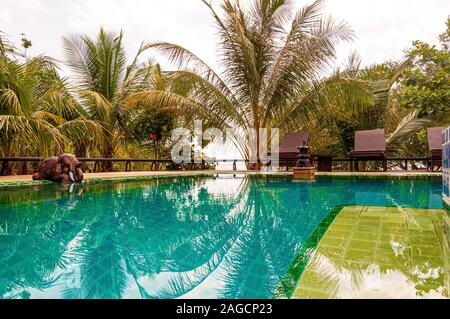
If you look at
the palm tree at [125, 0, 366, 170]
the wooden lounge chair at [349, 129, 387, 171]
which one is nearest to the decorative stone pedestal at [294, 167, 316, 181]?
the wooden lounge chair at [349, 129, 387, 171]

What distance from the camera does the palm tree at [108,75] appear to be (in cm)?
1072

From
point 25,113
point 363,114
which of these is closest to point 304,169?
point 363,114

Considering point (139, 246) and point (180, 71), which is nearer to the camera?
point (139, 246)

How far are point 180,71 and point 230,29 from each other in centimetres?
212

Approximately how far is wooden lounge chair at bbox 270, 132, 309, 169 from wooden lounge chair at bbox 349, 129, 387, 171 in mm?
1542

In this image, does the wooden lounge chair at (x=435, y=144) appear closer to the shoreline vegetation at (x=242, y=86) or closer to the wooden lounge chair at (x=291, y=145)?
the shoreline vegetation at (x=242, y=86)

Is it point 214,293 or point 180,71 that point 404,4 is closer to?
point 180,71

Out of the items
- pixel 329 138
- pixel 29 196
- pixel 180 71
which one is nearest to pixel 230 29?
pixel 180 71

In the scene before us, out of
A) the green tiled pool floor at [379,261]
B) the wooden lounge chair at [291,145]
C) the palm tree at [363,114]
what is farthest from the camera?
the palm tree at [363,114]

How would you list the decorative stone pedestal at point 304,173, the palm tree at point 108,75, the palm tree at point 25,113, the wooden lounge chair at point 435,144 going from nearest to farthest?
the palm tree at point 25,113, the decorative stone pedestal at point 304,173, the wooden lounge chair at point 435,144, the palm tree at point 108,75

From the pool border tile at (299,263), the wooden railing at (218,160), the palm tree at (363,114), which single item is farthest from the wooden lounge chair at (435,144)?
the pool border tile at (299,263)

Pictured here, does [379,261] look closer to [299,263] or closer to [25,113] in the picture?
[299,263]

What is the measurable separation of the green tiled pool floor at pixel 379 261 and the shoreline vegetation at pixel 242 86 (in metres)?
6.99

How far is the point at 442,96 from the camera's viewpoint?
4.10m
